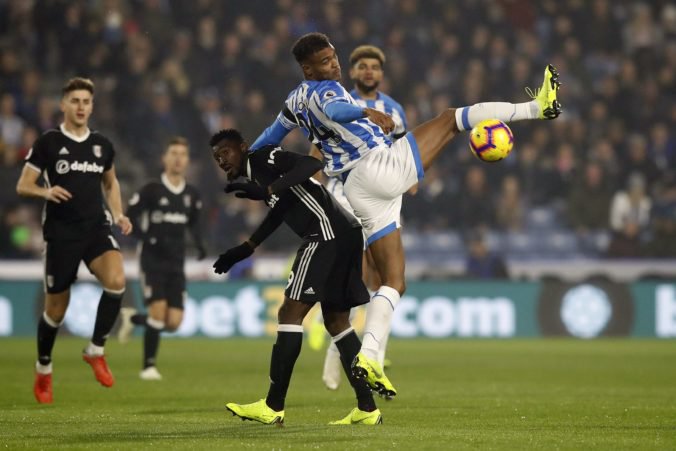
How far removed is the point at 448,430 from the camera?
6918 mm

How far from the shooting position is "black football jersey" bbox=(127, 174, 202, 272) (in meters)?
12.7

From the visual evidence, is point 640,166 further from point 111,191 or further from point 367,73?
point 111,191

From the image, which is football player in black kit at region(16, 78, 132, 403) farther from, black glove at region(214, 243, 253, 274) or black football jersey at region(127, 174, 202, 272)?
black football jersey at region(127, 174, 202, 272)

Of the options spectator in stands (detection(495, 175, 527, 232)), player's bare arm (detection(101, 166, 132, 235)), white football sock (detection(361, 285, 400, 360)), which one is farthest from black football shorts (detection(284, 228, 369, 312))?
spectator in stands (detection(495, 175, 527, 232))

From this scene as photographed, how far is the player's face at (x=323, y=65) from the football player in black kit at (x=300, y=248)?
0.51 m

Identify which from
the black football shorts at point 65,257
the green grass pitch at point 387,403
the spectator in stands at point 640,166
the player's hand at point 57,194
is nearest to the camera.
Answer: the green grass pitch at point 387,403

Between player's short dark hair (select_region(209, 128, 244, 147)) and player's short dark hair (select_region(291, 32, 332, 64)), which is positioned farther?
player's short dark hair (select_region(291, 32, 332, 64))

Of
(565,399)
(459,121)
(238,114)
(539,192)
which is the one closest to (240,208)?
(238,114)

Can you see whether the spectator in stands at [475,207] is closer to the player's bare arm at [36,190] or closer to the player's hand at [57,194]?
the player's bare arm at [36,190]

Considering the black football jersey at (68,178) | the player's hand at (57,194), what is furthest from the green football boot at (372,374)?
the black football jersey at (68,178)

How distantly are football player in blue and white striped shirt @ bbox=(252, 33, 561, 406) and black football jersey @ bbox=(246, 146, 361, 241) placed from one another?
253 millimetres

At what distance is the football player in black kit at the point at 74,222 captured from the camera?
897cm

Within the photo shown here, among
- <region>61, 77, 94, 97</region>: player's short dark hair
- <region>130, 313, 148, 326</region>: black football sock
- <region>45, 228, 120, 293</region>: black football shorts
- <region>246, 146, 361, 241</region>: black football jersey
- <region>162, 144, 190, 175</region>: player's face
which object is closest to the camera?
<region>246, 146, 361, 241</region>: black football jersey

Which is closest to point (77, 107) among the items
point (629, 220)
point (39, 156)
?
point (39, 156)
